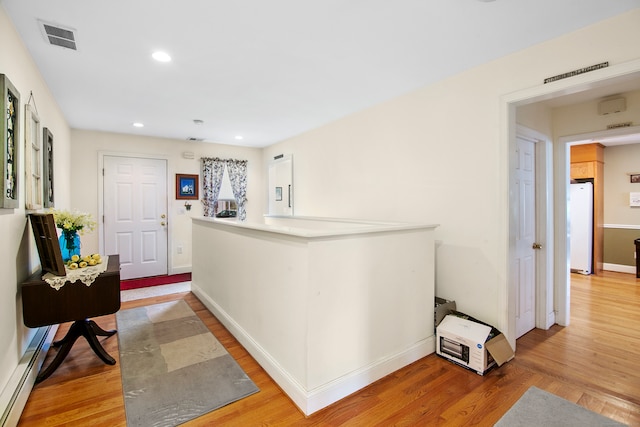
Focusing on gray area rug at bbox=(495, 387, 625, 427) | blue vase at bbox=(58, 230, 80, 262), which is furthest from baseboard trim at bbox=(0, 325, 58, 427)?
gray area rug at bbox=(495, 387, 625, 427)

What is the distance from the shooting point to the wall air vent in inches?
82.0

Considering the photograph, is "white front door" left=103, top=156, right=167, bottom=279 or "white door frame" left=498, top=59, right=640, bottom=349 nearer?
"white door frame" left=498, top=59, right=640, bottom=349

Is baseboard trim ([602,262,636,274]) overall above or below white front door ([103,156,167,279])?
below

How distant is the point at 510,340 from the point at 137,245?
553cm

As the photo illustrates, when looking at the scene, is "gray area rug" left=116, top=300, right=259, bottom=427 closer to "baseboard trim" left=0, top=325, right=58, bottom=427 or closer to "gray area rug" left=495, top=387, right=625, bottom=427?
"baseboard trim" left=0, top=325, right=58, bottom=427

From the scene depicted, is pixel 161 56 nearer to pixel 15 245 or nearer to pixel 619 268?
pixel 15 245

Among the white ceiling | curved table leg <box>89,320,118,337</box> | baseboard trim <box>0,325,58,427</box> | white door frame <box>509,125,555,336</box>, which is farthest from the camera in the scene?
white door frame <box>509,125,555,336</box>

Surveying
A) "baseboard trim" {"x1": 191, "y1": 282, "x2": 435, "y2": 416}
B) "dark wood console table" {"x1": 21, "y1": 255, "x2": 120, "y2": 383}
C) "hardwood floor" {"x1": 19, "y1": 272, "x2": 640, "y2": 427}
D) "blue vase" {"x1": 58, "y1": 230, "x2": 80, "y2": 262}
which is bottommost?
"hardwood floor" {"x1": 19, "y1": 272, "x2": 640, "y2": 427}

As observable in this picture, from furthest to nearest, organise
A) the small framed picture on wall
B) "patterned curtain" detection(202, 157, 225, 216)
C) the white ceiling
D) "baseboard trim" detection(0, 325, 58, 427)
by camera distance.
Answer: "patterned curtain" detection(202, 157, 225, 216)
the small framed picture on wall
the white ceiling
"baseboard trim" detection(0, 325, 58, 427)

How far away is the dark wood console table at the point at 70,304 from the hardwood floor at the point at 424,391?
0.48ft

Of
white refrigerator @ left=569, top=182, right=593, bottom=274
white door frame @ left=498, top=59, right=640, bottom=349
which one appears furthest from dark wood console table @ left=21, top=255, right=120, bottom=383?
white refrigerator @ left=569, top=182, right=593, bottom=274

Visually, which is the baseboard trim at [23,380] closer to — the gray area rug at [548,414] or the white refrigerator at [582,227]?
the gray area rug at [548,414]

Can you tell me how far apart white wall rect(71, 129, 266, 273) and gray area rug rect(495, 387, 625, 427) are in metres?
5.39

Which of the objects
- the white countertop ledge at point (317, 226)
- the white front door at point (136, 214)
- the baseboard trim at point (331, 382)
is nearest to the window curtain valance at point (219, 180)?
the white front door at point (136, 214)
